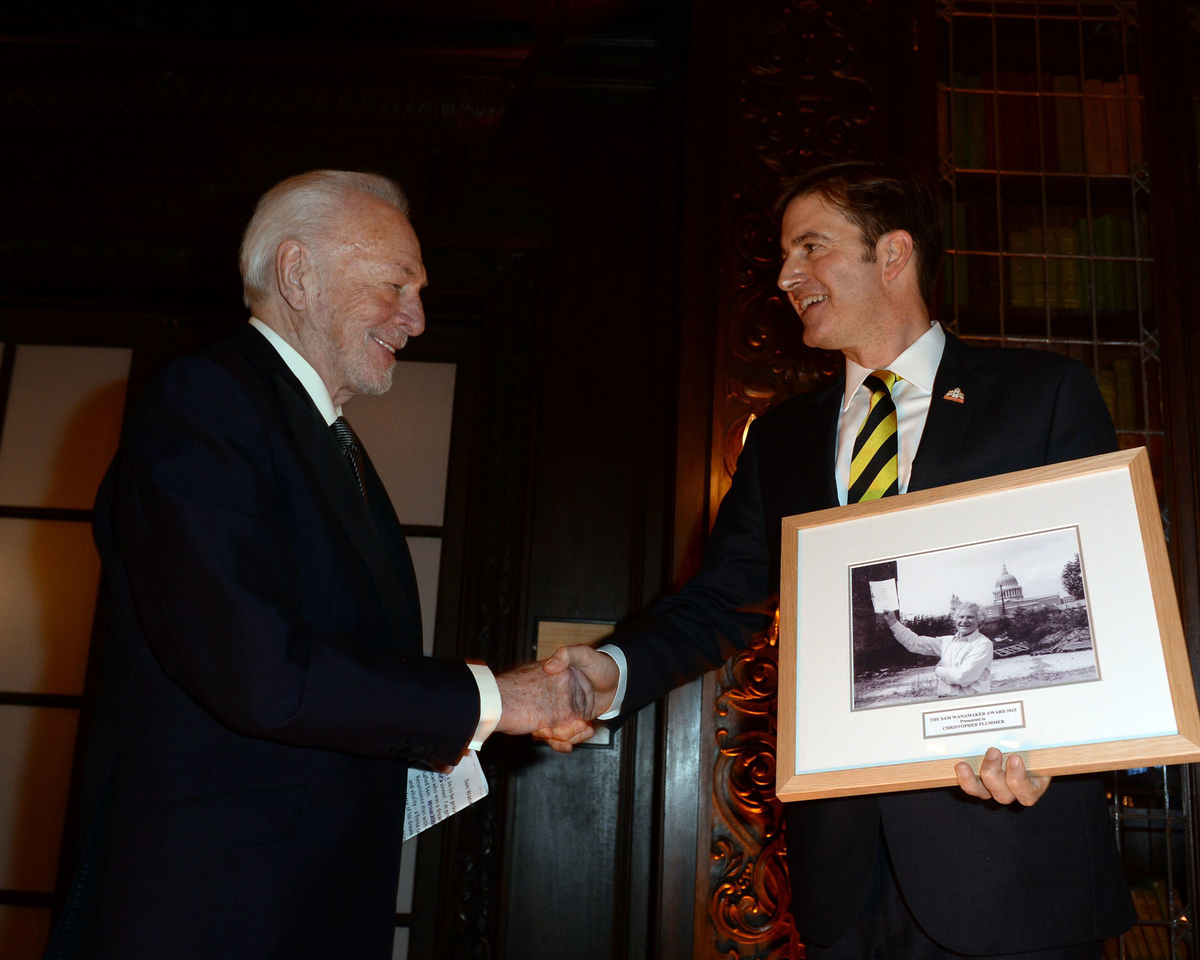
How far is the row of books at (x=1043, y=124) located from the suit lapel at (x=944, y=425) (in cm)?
171

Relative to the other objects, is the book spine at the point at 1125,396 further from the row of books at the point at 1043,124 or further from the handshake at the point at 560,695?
the handshake at the point at 560,695

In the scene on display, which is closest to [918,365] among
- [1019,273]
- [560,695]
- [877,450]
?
[877,450]

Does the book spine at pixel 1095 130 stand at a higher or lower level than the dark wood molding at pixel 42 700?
higher

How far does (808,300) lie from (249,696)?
4.34ft

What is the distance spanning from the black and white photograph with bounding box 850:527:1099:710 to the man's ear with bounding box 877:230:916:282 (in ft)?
2.67

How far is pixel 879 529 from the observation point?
5.16 ft

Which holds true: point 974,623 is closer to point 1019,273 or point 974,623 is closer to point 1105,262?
point 1019,273

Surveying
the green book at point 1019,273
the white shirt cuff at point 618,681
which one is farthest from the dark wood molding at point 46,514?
the green book at point 1019,273

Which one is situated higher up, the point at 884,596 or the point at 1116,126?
the point at 1116,126

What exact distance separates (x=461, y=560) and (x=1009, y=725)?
2399 mm

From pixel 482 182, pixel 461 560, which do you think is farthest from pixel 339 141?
pixel 461 560

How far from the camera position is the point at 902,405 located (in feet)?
6.21

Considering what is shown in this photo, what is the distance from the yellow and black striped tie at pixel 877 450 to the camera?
1.80 metres

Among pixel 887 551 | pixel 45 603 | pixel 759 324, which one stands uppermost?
pixel 759 324
